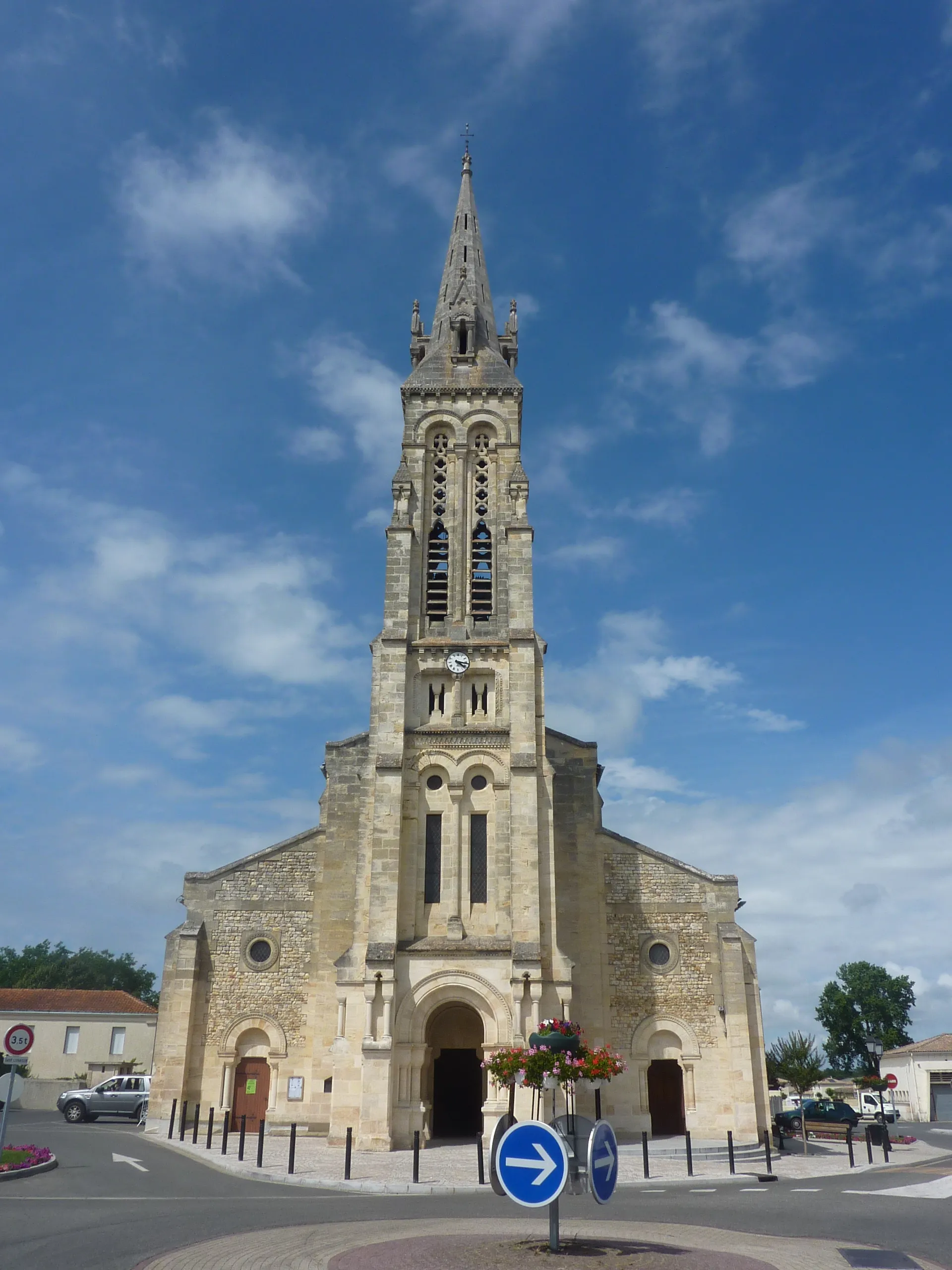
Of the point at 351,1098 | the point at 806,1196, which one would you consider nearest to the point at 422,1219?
the point at 806,1196

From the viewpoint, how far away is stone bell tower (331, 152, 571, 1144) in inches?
981

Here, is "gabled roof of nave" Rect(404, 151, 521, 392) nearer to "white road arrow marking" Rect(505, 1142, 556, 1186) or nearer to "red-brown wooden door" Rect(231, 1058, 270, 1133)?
"red-brown wooden door" Rect(231, 1058, 270, 1133)

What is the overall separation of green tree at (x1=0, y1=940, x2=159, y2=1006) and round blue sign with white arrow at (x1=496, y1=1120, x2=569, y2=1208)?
2859 inches

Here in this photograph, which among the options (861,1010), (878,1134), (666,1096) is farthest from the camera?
(861,1010)

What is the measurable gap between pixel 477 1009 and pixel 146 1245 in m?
15.6

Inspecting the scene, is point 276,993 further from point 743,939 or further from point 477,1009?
point 743,939

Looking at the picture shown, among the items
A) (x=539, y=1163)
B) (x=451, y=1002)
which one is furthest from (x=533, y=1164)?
(x=451, y=1002)

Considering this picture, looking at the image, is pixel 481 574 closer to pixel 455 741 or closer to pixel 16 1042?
pixel 455 741

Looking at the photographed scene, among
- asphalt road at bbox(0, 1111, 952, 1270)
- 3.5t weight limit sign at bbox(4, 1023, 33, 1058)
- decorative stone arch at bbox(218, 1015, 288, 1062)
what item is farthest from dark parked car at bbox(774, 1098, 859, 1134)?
3.5t weight limit sign at bbox(4, 1023, 33, 1058)

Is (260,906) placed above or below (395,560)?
below

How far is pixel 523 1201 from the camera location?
7812 millimetres

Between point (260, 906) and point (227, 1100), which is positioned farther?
point (260, 906)

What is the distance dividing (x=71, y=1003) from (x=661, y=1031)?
1375 inches

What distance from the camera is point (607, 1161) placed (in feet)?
28.4
